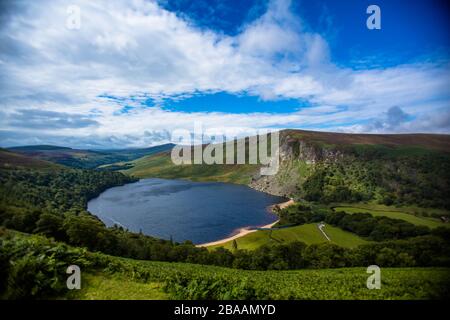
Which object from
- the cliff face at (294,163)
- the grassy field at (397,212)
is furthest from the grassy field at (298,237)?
the cliff face at (294,163)

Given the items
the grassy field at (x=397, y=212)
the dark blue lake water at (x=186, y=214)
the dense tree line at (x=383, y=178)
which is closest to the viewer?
the dark blue lake water at (x=186, y=214)

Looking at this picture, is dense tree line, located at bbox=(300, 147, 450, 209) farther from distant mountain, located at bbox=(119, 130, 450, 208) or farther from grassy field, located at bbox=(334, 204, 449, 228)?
grassy field, located at bbox=(334, 204, 449, 228)

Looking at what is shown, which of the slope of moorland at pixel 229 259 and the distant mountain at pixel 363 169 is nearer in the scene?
the slope of moorland at pixel 229 259

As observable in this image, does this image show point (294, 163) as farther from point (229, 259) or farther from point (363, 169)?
point (229, 259)

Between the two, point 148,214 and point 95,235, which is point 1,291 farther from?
point 148,214

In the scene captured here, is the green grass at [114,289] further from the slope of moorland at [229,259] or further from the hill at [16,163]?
the hill at [16,163]
